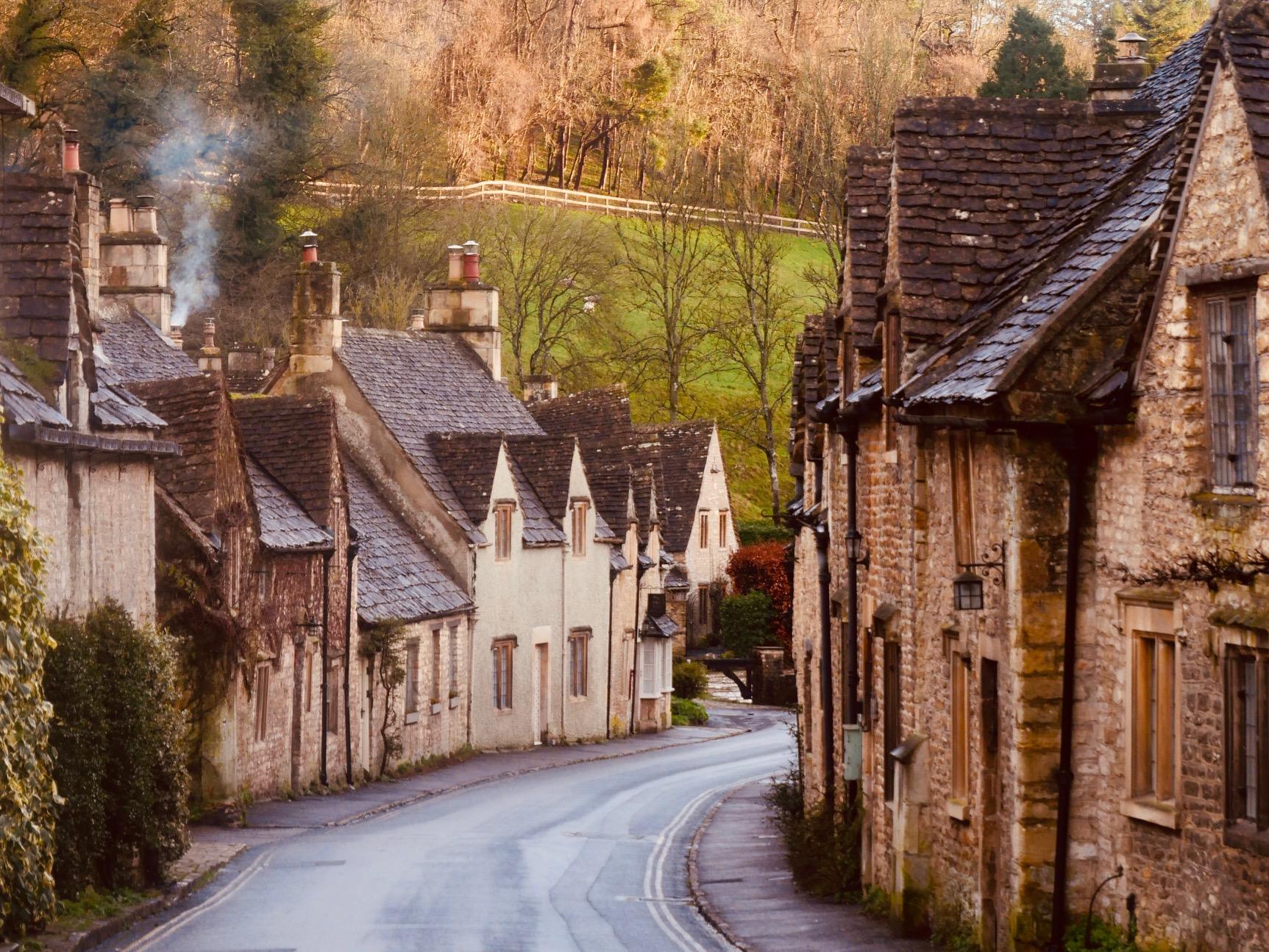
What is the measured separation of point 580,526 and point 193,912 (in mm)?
29436

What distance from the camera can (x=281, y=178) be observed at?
66.9 m

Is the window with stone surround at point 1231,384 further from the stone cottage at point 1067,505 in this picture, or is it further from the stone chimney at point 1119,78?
the stone chimney at point 1119,78

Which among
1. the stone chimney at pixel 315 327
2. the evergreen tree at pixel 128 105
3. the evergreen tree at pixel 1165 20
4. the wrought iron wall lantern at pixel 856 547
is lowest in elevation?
the wrought iron wall lantern at pixel 856 547

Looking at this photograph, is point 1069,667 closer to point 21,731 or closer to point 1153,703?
point 1153,703

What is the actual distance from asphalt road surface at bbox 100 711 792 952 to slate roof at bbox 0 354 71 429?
5.16 meters

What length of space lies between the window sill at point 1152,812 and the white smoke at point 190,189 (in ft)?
173

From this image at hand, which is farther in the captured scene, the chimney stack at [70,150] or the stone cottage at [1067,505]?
the chimney stack at [70,150]

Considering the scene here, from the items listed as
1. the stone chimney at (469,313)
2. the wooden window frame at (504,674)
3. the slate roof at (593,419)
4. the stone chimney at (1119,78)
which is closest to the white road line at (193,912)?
the stone chimney at (1119,78)

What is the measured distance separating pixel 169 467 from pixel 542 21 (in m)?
69.5

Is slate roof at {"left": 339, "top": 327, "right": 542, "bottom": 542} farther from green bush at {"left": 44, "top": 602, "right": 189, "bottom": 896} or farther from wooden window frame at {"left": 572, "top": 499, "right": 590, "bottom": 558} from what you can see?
green bush at {"left": 44, "top": 602, "right": 189, "bottom": 896}

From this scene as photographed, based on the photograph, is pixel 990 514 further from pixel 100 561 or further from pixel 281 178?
pixel 281 178

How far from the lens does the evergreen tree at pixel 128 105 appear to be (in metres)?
63.2

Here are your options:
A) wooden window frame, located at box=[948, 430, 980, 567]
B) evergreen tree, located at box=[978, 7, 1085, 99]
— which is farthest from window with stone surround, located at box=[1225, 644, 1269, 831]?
evergreen tree, located at box=[978, 7, 1085, 99]

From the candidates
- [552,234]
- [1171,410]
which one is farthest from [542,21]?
[1171,410]
